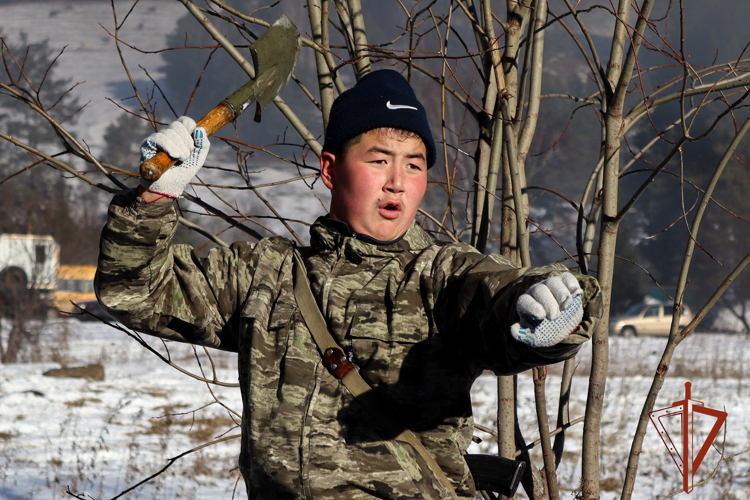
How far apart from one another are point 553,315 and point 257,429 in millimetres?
754

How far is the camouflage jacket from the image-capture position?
60.7 inches

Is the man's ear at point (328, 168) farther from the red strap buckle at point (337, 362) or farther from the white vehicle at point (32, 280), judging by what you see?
the white vehicle at point (32, 280)

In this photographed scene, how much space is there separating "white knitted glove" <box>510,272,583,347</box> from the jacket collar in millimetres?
547

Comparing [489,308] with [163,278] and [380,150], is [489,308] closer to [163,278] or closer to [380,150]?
[380,150]

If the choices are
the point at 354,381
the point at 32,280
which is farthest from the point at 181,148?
the point at 32,280

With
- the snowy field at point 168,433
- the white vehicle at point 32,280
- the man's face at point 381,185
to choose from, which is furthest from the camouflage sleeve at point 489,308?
the white vehicle at point 32,280

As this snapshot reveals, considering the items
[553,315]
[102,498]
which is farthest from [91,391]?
[553,315]

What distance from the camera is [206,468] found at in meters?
5.71

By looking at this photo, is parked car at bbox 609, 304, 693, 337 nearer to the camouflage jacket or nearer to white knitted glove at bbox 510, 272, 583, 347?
the camouflage jacket

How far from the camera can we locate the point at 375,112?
1773mm

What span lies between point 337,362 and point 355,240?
305 millimetres

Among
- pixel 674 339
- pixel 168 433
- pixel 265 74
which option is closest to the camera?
pixel 265 74

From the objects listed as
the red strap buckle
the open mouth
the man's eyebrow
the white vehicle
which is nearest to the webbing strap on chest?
the red strap buckle

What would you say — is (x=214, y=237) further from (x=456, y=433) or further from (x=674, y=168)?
(x=674, y=168)
